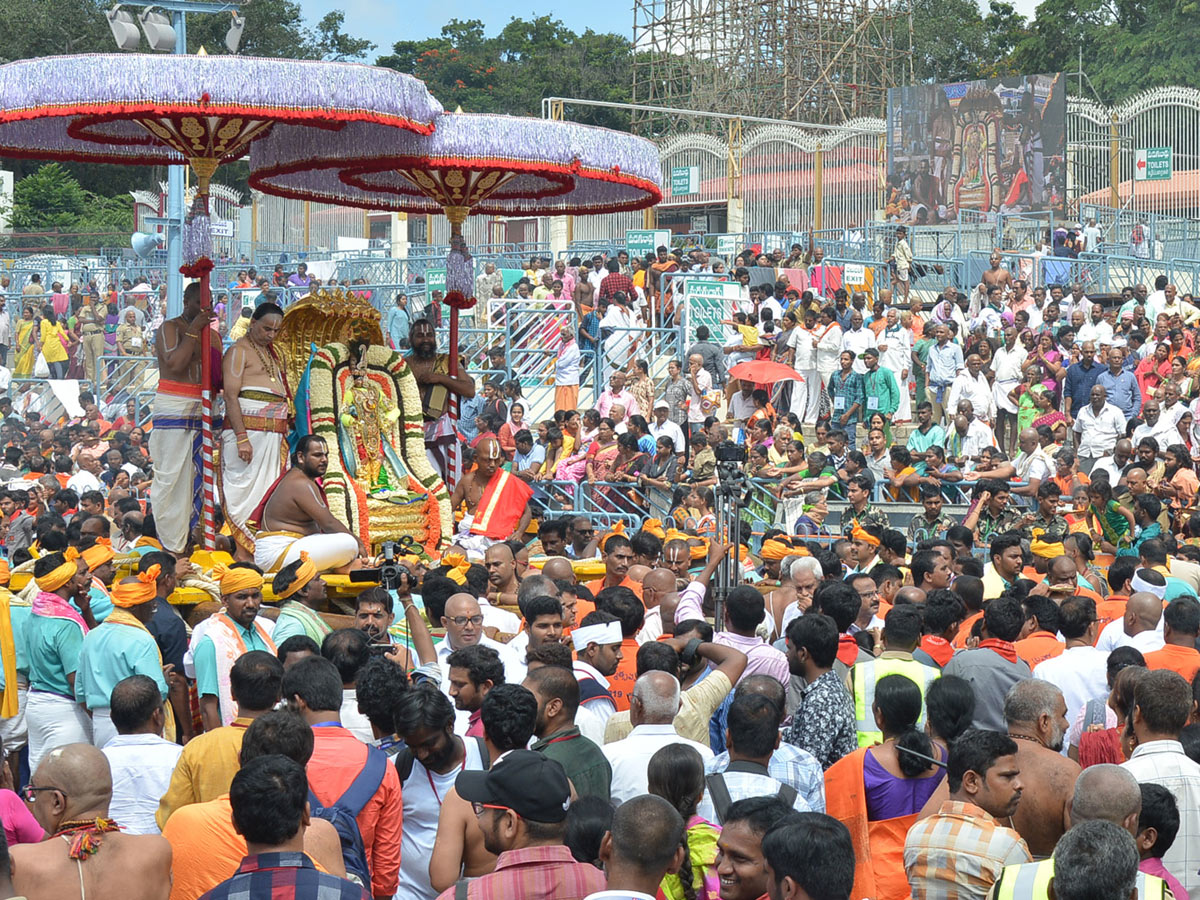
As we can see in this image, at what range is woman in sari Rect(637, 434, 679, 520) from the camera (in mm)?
14625

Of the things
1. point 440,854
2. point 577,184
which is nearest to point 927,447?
point 577,184

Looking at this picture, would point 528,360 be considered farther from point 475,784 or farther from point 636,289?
point 475,784

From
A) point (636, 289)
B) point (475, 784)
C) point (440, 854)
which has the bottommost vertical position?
point (440, 854)

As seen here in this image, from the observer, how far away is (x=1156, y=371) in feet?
54.4

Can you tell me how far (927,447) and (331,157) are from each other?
22.5ft

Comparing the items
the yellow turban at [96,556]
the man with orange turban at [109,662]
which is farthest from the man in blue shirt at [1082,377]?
the man with orange turban at [109,662]

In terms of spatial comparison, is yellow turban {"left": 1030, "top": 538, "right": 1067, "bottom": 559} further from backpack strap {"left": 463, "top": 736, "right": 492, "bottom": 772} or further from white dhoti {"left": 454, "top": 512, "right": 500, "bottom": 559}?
backpack strap {"left": 463, "top": 736, "right": 492, "bottom": 772}

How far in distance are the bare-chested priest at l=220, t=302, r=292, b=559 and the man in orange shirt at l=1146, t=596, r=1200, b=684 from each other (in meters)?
5.91

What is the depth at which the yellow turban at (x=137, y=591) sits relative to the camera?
7.16 metres

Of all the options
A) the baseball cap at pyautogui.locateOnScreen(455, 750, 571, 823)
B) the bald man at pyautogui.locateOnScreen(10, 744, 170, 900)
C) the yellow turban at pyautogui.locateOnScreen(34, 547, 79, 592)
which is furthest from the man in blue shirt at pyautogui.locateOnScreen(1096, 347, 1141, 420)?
the bald man at pyautogui.locateOnScreen(10, 744, 170, 900)

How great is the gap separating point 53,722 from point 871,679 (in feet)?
12.2

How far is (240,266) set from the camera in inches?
1180

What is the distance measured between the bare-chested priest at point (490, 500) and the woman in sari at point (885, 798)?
6.12 metres

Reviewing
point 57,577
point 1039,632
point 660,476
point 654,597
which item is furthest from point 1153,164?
point 57,577
